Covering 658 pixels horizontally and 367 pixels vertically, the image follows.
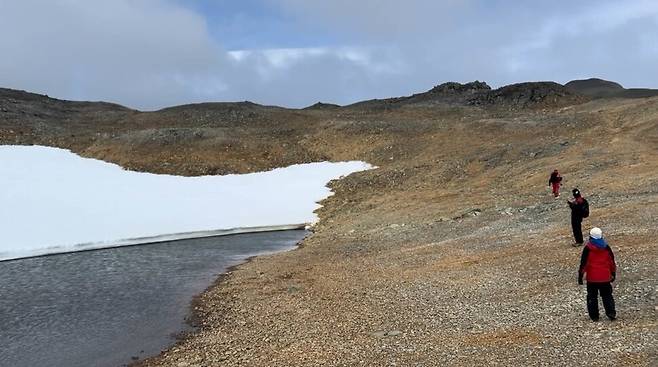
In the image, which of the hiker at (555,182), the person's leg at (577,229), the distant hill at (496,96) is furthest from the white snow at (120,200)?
the distant hill at (496,96)

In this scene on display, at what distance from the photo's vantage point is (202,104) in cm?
8575

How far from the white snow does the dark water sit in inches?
173

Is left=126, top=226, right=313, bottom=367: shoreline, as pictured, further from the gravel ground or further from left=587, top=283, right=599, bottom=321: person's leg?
left=587, top=283, right=599, bottom=321: person's leg

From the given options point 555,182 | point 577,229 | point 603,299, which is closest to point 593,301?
point 603,299

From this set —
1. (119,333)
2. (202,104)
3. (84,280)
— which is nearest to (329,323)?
(119,333)

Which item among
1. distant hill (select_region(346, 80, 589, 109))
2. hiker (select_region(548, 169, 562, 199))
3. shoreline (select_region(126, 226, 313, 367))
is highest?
distant hill (select_region(346, 80, 589, 109))

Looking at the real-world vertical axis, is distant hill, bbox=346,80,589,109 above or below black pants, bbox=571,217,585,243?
above

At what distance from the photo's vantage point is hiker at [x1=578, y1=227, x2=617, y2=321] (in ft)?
41.4

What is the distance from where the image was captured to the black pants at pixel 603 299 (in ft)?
41.8

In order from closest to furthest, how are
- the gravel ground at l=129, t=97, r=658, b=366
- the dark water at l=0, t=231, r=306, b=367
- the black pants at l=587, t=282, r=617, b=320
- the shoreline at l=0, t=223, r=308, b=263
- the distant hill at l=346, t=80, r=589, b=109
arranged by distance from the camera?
the gravel ground at l=129, t=97, r=658, b=366, the black pants at l=587, t=282, r=617, b=320, the dark water at l=0, t=231, r=306, b=367, the shoreline at l=0, t=223, r=308, b=263, the distant hill at l=346, t=80, r=589, b=109

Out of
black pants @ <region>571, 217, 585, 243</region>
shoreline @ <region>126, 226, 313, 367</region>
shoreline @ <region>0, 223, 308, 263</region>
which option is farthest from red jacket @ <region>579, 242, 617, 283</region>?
shoreline @ <region>0, 223, 308, 263</region>

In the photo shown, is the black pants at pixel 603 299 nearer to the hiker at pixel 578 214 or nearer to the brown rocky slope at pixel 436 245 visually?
the brown rocky slope at pixel 436 245

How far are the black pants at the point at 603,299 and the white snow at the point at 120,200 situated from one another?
2848 cm

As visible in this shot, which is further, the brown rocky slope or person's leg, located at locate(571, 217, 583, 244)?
person's leg, located at locate(571, 217, 583, 244)
